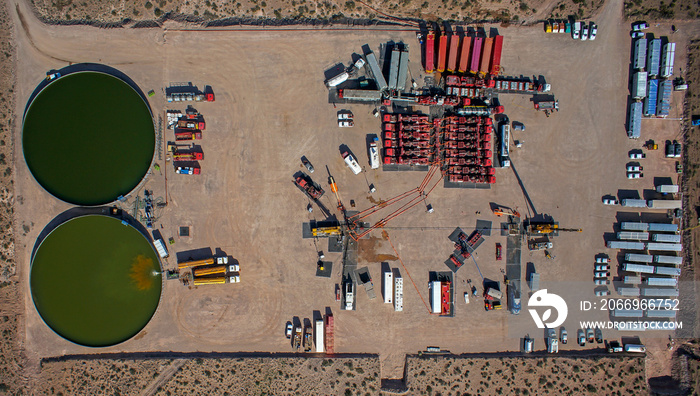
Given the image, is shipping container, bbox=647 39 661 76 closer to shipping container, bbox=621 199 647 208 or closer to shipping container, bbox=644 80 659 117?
shipping container, bbox=644 80 659 117

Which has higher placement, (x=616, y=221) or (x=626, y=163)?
(x=626, y=163)

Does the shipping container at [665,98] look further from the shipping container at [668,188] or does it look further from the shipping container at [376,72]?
the shipping container at [376,72]

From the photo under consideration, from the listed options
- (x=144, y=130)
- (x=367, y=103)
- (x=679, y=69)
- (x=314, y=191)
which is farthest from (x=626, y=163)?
(x=144, y=130)

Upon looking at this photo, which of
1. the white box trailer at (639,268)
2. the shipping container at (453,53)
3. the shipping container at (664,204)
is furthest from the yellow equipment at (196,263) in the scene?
the shipping container at (664,204)

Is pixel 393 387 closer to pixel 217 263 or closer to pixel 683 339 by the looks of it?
pixel 217 263

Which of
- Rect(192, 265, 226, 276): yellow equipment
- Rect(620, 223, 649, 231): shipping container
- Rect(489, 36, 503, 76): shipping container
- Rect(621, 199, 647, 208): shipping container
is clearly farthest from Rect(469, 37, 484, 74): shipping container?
Rect(192, 265, 226, 276): yellow equipment
